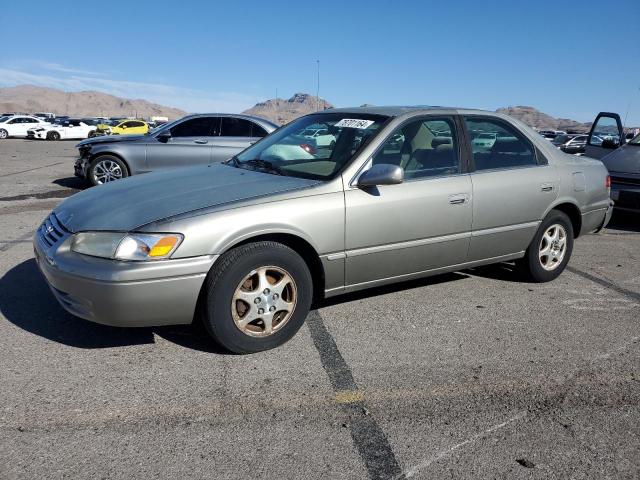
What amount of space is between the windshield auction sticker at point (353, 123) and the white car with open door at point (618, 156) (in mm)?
5216

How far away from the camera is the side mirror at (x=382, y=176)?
3877 mm

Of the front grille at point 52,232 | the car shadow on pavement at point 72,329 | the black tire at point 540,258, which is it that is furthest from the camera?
the black tire at point 540,258

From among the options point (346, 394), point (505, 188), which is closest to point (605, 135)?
point (505, 188)

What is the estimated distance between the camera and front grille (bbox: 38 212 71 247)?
11.8 feet

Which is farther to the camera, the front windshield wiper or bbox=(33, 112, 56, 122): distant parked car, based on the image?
bbox=(33, 112, 56, 122): distant parked car

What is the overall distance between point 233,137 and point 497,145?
6.35 meters

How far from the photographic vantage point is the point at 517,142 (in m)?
5.04

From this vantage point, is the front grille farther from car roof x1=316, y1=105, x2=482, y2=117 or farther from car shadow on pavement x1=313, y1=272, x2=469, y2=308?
car roof x1=316, y1=105, x2=482, y2=117

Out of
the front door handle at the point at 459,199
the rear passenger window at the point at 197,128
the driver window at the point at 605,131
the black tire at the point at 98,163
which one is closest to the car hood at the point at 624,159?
the driver window at the point at 605,131

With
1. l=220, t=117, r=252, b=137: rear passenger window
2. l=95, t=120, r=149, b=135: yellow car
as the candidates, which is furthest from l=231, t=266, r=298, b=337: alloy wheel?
l=95, t=120, r=149, b=135: yellow car

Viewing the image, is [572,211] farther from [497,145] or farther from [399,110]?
[399,110]

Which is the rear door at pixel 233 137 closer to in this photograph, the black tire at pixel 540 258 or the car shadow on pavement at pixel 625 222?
the car shadow on pavement at pixel 625 222

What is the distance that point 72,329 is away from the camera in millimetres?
3932

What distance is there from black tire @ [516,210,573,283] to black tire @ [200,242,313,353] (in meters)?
2.36
